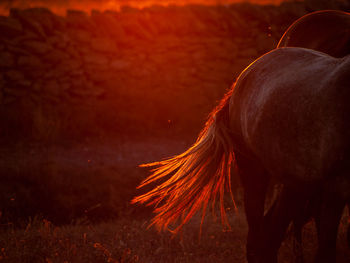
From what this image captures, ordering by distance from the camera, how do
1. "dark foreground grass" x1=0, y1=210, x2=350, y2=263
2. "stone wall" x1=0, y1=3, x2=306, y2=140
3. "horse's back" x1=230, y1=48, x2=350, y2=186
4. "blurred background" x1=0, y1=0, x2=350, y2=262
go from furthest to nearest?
"stone wall" x1=0, y1=3, x2=306, y2=140, "blurred background" x1=0, y1=0, x2=350, y2=262, "dark foreground grass" x1=0, y1=210, x2=350, y2=263, "horse's back" x1=230, y1=48, x2=350, y2=186

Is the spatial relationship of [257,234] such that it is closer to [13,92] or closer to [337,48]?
[337,48]

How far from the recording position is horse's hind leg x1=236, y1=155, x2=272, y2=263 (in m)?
2.14

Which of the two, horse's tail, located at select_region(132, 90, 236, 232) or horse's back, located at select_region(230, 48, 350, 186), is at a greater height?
horse's back, located at select_region(230, 48, 350, 186)

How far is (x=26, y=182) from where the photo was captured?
15.4 ft

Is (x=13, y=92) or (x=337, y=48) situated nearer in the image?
(x=337, y=48)

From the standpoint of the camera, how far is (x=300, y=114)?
143 centimetres

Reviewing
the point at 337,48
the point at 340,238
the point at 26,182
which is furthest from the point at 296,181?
the point at 26,182

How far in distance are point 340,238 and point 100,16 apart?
630 centimetres

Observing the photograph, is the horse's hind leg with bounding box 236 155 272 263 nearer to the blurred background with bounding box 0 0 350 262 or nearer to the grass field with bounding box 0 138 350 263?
the grass field with bounding box 0 138 350 263

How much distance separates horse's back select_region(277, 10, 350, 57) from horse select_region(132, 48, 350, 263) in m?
0.51

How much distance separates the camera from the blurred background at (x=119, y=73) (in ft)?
20.4

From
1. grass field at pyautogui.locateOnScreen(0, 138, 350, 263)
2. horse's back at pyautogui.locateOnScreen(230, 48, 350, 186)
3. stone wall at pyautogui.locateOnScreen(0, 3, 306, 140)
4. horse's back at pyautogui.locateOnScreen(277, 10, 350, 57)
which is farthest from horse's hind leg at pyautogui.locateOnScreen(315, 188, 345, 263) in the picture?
stone wall at pyautogui.locateOnScreen(0, 3, 306, 140)

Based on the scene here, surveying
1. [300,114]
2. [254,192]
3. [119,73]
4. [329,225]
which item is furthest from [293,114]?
[119,73]

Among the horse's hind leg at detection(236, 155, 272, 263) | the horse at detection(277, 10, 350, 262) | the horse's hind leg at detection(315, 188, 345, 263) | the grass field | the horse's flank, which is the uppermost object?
the horse at detection(277, 10, 350, 262)
